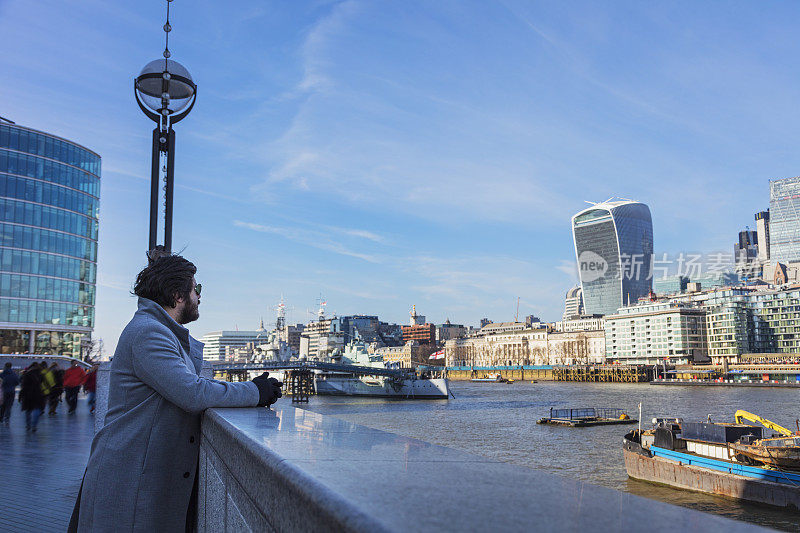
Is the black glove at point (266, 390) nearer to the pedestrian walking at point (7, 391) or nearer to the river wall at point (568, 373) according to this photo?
the pedestrian walking at point (7, 391)

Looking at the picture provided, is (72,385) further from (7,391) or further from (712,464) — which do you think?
(712,464)

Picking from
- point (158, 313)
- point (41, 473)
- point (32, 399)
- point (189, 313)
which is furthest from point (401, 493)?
point (32, 399)

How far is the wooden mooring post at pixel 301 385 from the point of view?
88.5 m

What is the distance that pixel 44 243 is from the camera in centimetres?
6650

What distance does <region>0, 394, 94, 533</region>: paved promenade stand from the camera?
7.88 m

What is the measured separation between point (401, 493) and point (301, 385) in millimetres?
100825

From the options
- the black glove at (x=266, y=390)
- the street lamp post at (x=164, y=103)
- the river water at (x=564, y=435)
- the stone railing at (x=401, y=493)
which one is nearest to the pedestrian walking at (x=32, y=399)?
the street lamp post at (x=164, y=103)

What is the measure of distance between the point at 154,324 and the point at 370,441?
150cm

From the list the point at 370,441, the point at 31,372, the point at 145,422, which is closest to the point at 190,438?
the point at 145,422

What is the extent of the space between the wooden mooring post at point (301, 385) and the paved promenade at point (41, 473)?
217ft

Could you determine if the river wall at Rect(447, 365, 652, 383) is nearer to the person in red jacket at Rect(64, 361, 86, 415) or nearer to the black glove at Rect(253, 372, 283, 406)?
the person in red jacket at Rect(64, 361, 86, 415)

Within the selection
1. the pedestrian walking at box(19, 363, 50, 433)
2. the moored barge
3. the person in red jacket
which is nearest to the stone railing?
the pedestrian walking at box(19, 363, 50, 433)

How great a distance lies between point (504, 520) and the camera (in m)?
1.49

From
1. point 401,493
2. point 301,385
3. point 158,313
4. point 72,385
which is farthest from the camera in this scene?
point 301,385
